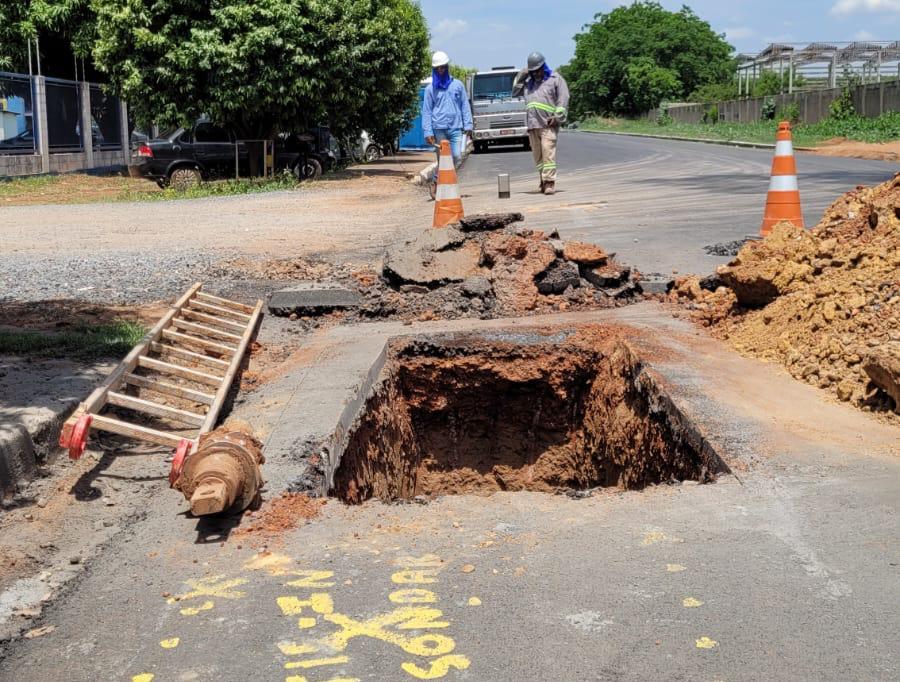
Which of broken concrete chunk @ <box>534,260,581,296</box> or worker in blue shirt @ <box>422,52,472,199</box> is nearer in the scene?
broken concrete chunk @ <box>534,260,581,296</box>

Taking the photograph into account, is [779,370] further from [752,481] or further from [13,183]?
[13,183]

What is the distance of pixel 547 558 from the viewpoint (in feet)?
10.6

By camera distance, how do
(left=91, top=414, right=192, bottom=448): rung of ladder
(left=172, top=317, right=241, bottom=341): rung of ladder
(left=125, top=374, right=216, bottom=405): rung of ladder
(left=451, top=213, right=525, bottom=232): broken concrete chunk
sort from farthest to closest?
(left=451, top=213, right=525, bottom=232): broken concrete chunk
(left=172, top=317, right=241, bottom=341): rung of ladder
(left=125, top=374, right=216, bottom=405): rung of ladder
(left=91, top=414, right=192, bottom=448): rung of ladder

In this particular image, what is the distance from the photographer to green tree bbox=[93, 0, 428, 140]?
68.4 ft

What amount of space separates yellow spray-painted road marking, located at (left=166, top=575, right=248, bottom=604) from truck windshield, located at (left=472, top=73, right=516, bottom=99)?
3023cm

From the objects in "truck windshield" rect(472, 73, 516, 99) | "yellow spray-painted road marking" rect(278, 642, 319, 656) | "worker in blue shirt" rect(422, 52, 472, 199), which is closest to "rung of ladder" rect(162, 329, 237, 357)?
"yellow spray-painted road marking" rect(278, 642, 319, 656)

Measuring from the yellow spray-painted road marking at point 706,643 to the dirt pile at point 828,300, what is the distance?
2282 millimetres

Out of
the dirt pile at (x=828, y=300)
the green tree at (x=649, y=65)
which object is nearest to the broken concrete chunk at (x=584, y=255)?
the dirt pile at (x=828, y=300)

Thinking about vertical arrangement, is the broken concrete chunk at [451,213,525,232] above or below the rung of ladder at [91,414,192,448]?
above

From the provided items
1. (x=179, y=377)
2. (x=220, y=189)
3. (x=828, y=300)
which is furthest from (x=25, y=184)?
(x=828, y=300)

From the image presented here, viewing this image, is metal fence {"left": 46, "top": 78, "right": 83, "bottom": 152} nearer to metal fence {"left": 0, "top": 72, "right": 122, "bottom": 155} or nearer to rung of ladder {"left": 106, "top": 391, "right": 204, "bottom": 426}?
metal fence {"left": 0, "top": 72, "right": 122, "bottom": 155}

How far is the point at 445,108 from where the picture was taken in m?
14.1

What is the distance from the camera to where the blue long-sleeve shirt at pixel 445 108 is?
1412 centimetres

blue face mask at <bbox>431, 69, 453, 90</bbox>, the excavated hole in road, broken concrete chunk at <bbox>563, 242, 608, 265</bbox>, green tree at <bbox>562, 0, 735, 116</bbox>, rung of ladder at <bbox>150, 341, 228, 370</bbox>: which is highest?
green tree at <bbox>562, 0, 735, 116</bbox>
